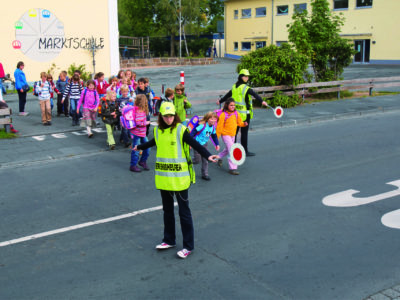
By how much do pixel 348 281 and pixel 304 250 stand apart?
32.8 inches

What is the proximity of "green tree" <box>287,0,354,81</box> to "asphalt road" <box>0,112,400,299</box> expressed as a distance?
1089 cm

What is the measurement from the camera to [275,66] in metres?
18.1

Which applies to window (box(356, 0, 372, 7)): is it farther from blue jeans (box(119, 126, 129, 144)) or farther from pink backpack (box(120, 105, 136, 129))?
pink backpack (box(120, 105, 136, 129))

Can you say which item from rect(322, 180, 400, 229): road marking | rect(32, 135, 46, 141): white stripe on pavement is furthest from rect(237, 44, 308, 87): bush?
rect(322, 180, 400, 229): road marking

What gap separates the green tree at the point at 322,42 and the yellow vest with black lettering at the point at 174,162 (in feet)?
52.0

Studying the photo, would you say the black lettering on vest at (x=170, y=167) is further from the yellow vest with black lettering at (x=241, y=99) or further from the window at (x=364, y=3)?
the window at (x=364, y=3)

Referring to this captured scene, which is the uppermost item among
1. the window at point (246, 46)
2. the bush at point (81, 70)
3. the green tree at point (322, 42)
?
the window at point (246, 46)

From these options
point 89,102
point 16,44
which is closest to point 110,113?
point 89,102

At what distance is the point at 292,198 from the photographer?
7742 millimetres

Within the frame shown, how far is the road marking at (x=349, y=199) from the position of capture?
745cm

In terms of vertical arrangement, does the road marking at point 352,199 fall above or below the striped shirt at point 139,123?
below

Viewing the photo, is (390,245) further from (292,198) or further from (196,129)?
(196,129)

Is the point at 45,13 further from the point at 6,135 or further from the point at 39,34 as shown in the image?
the point at 6,135

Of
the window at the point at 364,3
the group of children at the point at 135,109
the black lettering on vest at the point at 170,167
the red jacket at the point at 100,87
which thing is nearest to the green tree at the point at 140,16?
the window at the point at 364,3
